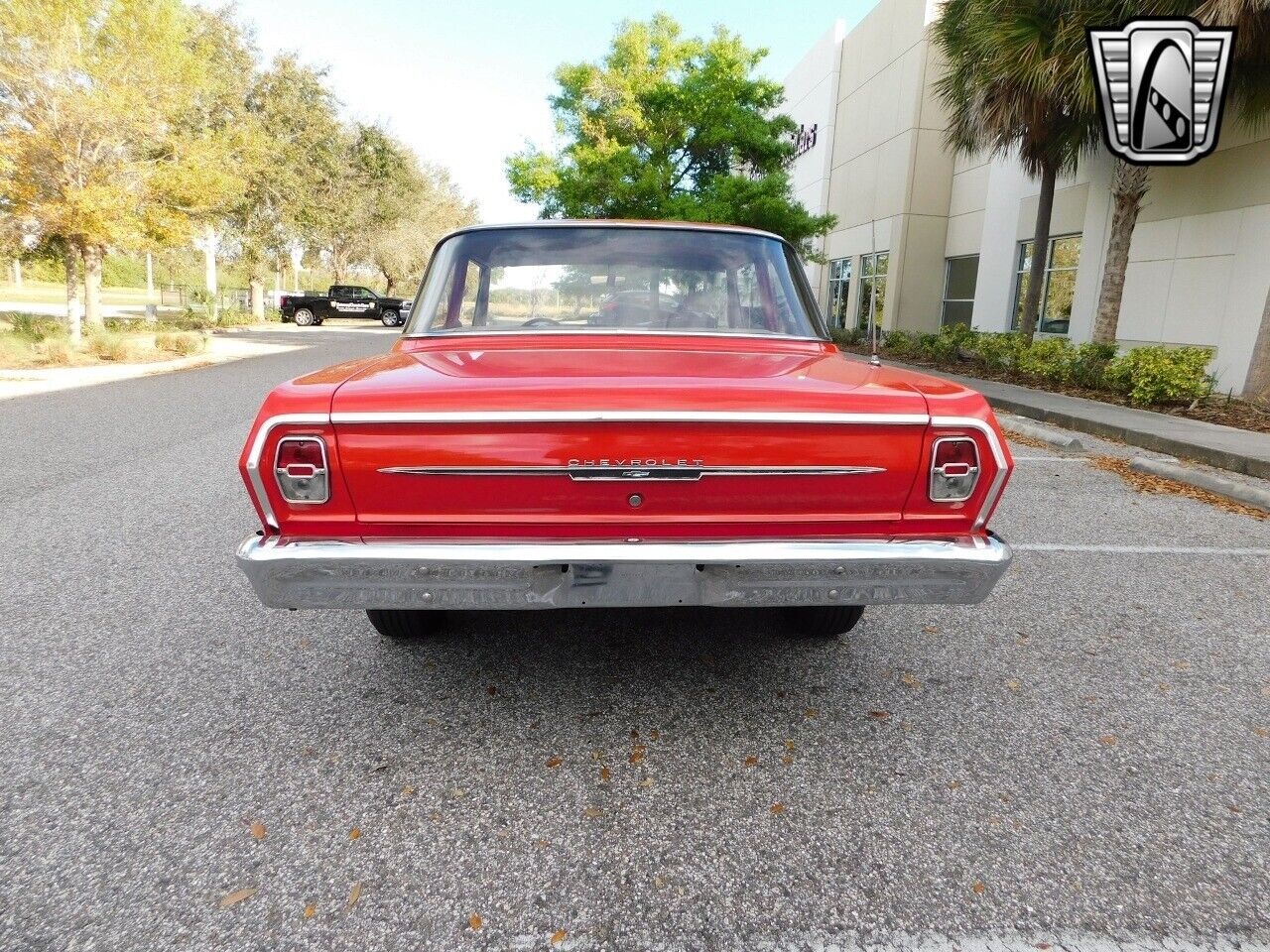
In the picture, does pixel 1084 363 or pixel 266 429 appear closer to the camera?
pixel 266 429

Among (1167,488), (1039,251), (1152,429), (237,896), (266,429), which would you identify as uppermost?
(1039,251)

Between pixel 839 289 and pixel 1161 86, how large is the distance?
18.6 meters

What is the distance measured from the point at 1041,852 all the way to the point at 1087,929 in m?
0.26

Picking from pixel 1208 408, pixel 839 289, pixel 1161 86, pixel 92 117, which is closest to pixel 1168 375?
pixel 1208 408

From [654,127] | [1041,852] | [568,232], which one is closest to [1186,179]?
[568,232]

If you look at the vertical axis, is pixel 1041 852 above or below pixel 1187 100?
below

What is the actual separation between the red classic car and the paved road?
0.56 m

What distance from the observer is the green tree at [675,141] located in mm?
25672

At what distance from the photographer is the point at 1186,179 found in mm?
13031

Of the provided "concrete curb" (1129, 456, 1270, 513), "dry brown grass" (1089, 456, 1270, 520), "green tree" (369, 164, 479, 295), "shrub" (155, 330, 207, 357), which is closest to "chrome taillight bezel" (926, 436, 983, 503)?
"dry brown grass" (1089, 456, 1270, 520)

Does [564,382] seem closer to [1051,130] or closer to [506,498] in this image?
[506,498]

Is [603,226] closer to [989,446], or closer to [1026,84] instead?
[989,446]

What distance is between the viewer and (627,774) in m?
2.44

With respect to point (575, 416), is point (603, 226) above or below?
above
